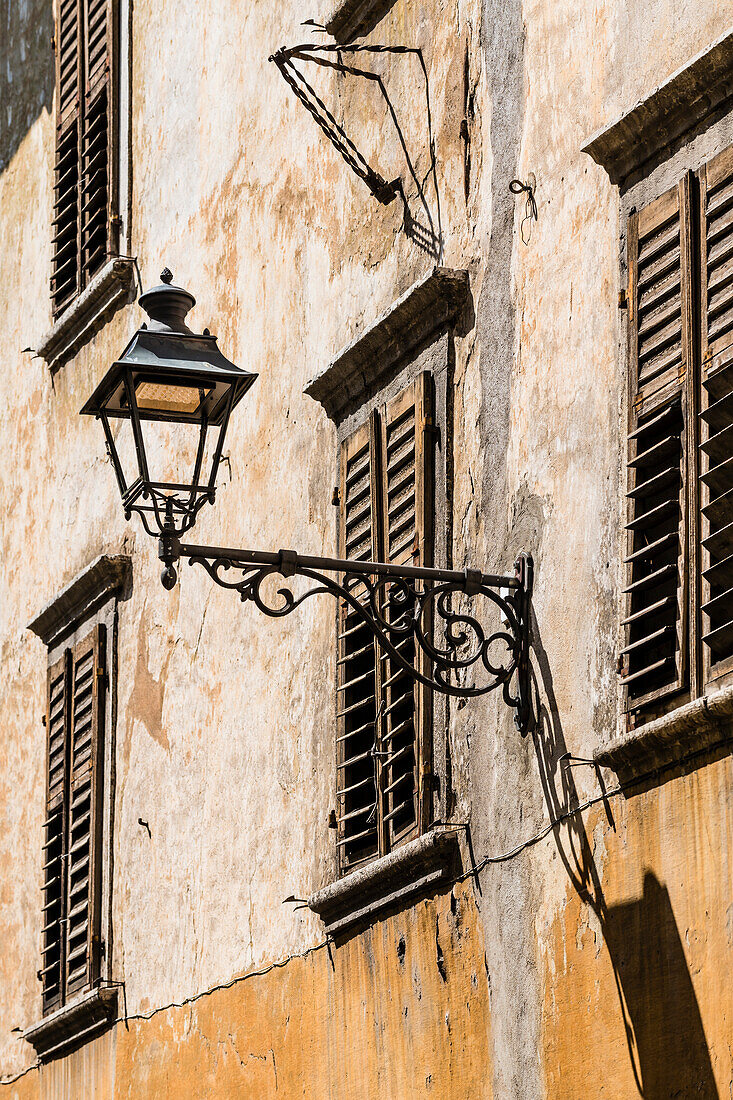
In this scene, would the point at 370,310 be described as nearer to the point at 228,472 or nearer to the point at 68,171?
the point at 228,472

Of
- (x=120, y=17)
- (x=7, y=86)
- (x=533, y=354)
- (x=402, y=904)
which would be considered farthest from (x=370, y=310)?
(x=7, y=86)

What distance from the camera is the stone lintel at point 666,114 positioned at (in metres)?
6.09

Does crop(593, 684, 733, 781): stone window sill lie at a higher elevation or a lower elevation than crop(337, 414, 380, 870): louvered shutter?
lower

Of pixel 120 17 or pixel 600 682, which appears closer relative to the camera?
pixel 600 682

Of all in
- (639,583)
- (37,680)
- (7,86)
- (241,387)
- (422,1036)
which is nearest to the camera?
(639,583)

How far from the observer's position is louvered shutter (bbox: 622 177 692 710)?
5.98 metres

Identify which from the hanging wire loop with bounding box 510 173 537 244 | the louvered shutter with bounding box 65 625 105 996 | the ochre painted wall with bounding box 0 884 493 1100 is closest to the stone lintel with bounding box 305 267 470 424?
the hanging wire loop with bounding box 510 173 537 244

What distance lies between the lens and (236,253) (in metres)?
9.48

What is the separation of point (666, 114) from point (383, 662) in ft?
7.31

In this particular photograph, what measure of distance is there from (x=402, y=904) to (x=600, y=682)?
1348 millimetres

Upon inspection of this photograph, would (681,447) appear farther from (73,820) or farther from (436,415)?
(73,820)

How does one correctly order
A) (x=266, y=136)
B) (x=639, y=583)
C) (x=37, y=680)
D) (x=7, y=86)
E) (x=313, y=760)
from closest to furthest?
(x=639, y=583) → (x=313, y=760) → (x=266, y=136) → (x=37, y=680) → (x=7, y=86)

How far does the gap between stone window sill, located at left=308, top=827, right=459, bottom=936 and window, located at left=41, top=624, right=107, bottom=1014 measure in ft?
7.96

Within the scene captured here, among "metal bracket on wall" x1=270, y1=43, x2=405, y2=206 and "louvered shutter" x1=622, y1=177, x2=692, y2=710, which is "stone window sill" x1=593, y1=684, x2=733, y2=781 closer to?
"louvered shutter" x1=622, y1=177, x2=692, y2=710
